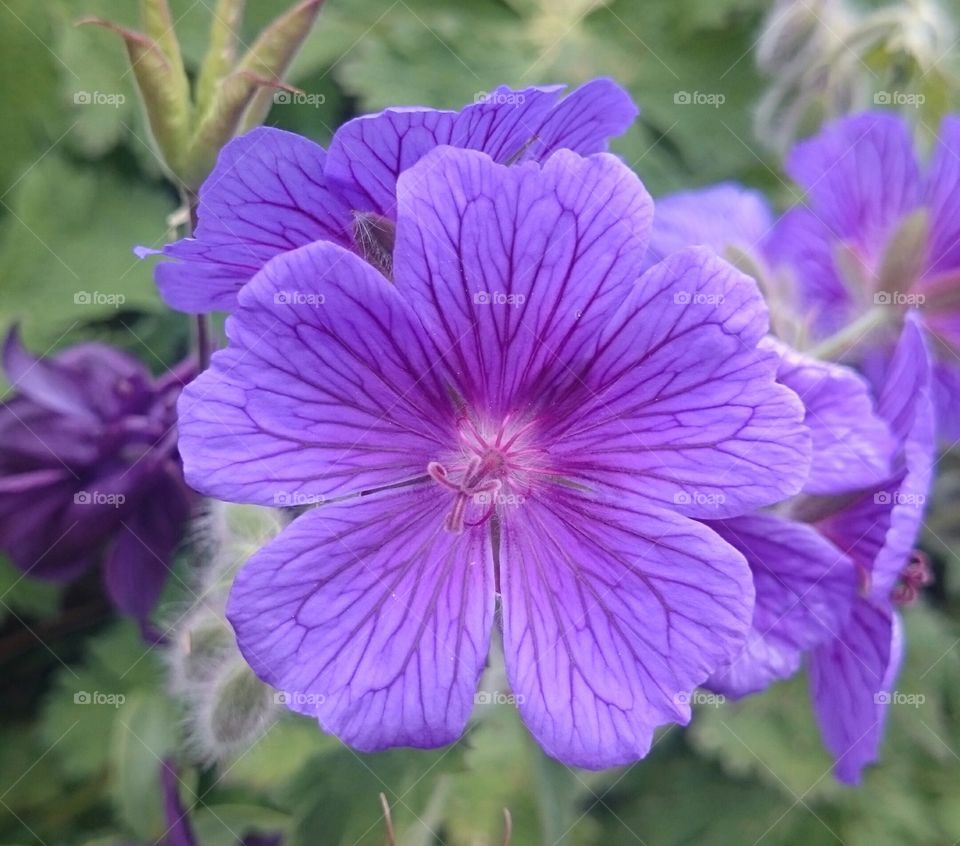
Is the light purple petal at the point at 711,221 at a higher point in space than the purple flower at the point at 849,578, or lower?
higher

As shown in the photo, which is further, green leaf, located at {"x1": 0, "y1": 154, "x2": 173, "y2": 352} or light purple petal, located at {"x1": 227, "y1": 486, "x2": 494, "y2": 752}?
green leaf, located at {"x1": 0, "y1": 154, "x2": 173, "y2": 352}

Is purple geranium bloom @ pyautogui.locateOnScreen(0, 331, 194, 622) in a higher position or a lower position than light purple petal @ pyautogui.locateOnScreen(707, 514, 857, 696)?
lower

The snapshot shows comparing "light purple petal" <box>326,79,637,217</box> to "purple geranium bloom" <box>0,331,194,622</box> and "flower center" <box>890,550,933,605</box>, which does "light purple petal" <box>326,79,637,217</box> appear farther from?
"flower center" <box>890,550,933,605</box>

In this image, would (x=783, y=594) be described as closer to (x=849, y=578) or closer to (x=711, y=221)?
(x=849, y=578)

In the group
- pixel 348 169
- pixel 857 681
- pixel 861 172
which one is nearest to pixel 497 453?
pixel 348 169

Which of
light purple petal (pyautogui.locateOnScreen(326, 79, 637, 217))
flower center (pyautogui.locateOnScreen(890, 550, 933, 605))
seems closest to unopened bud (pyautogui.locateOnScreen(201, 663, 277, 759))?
light purple petal (pyautogui.locateOnScreen(326, 79, 637, 217))

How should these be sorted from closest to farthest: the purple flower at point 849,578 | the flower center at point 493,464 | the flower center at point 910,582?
the flower center at point 493,464 < the purple flower at point 849,578 < the flower center at point 910,582

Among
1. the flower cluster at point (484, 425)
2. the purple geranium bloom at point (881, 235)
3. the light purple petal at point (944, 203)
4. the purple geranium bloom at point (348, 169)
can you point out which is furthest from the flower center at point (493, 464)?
the light purple petal at point (944, 203)

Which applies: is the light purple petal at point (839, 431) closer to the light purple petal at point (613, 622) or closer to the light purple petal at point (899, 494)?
the light purple petal at point (899, 494)
